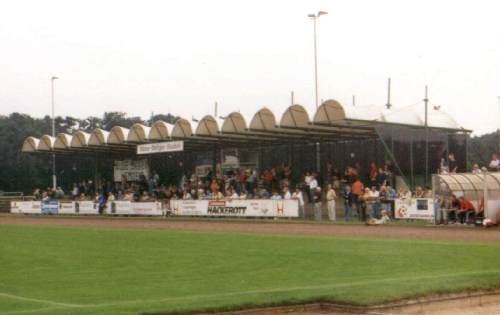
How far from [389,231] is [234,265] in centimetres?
1121

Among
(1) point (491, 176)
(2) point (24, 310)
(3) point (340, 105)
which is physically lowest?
(2) point (24, 310)

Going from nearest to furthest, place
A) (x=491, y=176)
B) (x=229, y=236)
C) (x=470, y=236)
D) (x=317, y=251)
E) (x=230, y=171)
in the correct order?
1. (x=317, y=251)
2. (x=470, y=236)
3. (x=229, y=236)
4. (x=491, y=176)
5. (x=230, y=171)

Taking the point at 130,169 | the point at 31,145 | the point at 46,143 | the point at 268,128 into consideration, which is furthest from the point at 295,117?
the point at 31,145

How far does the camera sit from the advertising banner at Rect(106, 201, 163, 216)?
45000 millimetres

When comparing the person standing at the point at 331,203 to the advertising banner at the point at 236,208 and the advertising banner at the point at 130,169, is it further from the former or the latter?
the advertising banner at the point at 130,169

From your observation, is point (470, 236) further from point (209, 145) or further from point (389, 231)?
point (209, 145)

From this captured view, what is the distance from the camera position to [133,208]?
46688 millimetres

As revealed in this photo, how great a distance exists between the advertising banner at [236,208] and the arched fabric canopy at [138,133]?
6.17 m

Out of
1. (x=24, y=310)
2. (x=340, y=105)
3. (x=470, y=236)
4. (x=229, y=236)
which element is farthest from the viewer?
(x=340, y=105)

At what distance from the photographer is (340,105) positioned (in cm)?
3609

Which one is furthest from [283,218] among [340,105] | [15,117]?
[15,117]

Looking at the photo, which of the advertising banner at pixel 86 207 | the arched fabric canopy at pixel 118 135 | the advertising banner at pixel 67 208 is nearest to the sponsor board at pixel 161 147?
the arched fabric canopy at pixel 118 135

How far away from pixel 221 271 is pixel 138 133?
108 feet

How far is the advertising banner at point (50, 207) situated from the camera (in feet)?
171
